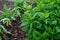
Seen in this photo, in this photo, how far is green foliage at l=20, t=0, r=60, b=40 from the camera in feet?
14.4

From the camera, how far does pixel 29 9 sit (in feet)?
15.8

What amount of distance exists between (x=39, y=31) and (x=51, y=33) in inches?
11.5

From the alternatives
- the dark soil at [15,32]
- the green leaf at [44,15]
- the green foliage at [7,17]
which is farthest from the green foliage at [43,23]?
the green foliage at [7,17]

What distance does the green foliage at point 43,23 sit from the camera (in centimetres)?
438

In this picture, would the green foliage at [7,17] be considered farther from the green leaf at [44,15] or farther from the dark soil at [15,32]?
the green leaf at [44,15]

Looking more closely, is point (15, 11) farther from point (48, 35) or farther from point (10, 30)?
point (48, 35)

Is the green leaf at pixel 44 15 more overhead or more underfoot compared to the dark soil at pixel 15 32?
more overhead

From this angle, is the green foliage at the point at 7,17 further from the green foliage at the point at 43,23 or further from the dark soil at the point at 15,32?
the green foliage at the point at 43,23

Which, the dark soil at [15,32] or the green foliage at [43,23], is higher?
the green foliage at [43,23]

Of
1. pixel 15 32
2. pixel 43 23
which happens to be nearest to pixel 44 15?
pixel 43 23

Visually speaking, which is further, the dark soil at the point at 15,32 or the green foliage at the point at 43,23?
the dark soil at the point at 15,32

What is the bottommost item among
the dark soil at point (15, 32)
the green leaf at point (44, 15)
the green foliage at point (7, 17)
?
the dark soil at point (15, 32)

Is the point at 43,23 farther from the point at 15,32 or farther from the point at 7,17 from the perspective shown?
the point at 7,17

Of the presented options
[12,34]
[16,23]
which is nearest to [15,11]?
[16,23]
